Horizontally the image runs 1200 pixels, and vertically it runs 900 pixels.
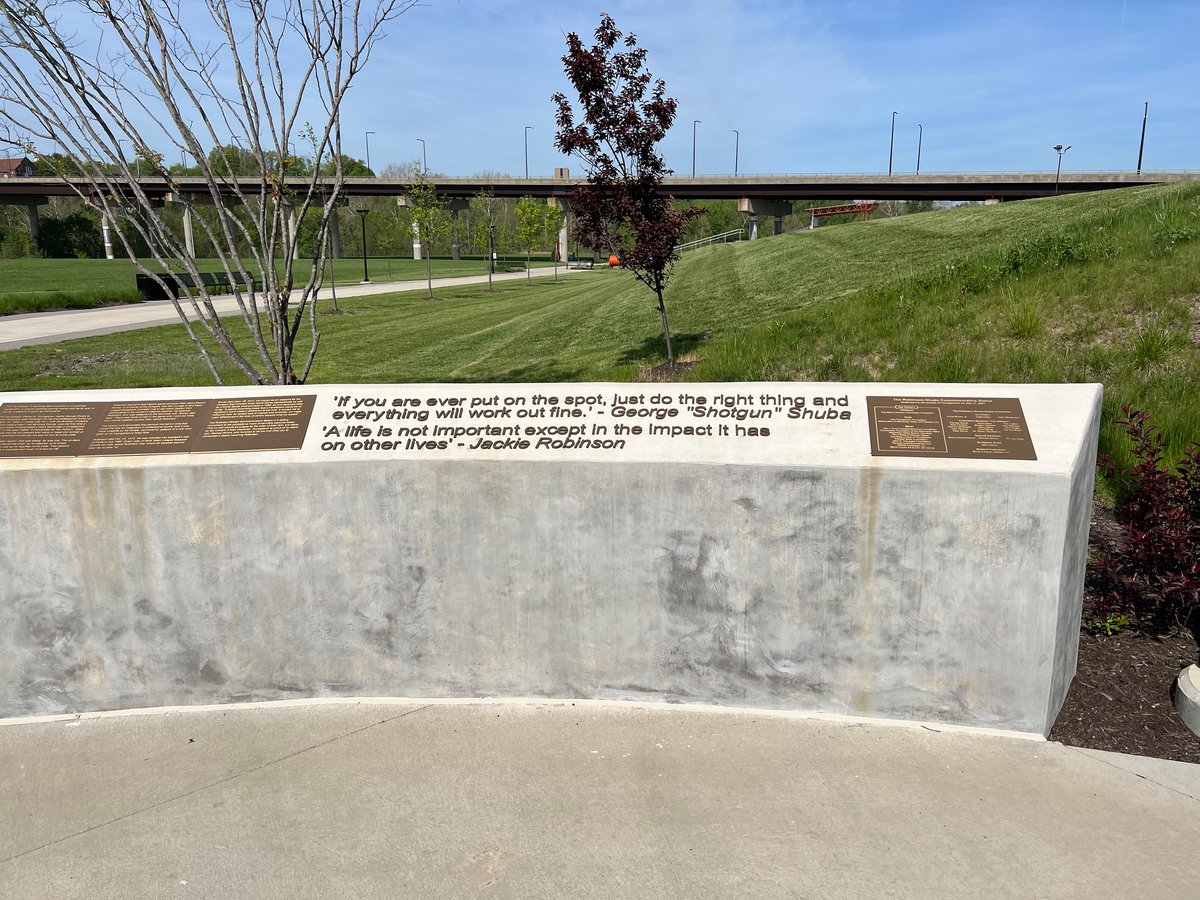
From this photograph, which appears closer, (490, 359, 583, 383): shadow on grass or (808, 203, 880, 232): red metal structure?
(490, 359, 583, 383): shadow on grass

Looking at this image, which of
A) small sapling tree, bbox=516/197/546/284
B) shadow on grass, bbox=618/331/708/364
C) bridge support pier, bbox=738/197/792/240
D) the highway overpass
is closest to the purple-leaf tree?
shadow on grass, bbox=618/331/708/364

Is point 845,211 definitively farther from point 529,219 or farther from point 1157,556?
point 1157,556

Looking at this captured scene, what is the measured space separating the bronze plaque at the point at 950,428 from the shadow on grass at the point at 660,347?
905 centimetres

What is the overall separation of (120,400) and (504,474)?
2513mm

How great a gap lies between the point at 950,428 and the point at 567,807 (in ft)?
8.80

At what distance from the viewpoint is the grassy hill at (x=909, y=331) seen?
866 centimetres

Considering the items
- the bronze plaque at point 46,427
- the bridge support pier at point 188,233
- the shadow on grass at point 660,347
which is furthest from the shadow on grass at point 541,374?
the bronze plaque at point 46,427

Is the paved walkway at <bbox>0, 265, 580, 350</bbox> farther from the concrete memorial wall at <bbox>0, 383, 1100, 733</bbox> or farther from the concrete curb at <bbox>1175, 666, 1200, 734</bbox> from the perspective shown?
the concrete curb at <bbox>1175, 666, 1200, 734</bbox>

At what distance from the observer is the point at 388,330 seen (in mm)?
22609

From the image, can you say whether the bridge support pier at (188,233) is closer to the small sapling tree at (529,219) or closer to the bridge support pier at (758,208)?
the small sapling tree at (529,219)

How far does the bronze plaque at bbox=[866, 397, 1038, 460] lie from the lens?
13.7 feet

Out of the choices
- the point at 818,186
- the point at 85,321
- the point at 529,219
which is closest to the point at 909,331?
the point at 85,321

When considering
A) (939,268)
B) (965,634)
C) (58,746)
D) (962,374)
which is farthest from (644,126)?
(58,746)

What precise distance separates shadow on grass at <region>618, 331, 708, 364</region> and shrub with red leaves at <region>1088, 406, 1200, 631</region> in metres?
8.73
